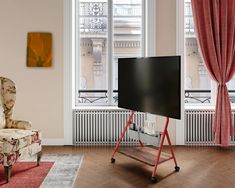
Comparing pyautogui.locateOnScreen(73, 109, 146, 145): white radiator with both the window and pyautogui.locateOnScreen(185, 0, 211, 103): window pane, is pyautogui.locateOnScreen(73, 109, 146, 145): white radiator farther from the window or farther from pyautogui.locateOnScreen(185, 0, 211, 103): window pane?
pyautogui.locateOnScreen(185, 0, 211, 103): window pane

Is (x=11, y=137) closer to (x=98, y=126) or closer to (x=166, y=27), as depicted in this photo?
(x=98, y=126)

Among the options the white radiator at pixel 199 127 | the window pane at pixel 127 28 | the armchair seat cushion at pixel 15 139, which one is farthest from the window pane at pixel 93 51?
the armchair seat cushion at pixel 15 139

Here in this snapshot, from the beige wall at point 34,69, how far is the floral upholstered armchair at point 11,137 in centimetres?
98

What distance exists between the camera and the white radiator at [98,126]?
5059 millimetres

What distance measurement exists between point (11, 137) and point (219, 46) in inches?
131

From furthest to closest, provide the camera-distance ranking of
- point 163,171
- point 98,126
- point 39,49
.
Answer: point 98,126 < point 39,49 < point 163,171

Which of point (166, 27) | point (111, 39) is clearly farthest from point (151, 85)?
point (111, 39)

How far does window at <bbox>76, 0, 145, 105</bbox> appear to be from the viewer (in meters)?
5.27

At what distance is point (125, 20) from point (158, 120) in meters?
1.83

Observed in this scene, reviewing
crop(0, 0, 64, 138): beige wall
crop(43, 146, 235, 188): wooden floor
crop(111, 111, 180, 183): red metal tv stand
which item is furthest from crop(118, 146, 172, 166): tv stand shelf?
crop(0, 0, 64, 138): beige wall

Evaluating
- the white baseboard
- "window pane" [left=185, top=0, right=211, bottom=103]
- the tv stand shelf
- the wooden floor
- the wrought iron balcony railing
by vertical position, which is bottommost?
the wooden floor

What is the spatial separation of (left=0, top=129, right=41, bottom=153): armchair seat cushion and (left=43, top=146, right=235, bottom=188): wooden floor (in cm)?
73

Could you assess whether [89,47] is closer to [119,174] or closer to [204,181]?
[119,174]

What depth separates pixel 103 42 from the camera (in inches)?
210
